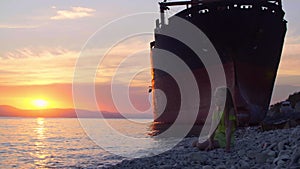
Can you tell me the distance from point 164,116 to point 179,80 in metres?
5.88

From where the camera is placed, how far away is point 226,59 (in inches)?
901

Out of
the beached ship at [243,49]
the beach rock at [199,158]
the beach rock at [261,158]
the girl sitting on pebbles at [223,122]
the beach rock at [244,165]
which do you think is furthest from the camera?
the beached ship at [243,49]

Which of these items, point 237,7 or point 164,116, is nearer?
point 237,7

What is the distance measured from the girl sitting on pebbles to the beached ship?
11.7 meters

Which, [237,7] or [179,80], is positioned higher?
[237,7]

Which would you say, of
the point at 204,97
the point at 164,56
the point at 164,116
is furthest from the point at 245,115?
the point at 164,116

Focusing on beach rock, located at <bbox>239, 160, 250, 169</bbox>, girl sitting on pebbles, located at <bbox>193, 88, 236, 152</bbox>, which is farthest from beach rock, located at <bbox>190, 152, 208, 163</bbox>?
beach rock, located at <bbox>239, 160, 250, 169</bbox>

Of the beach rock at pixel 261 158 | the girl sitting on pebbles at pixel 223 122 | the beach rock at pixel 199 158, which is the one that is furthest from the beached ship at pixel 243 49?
the beach rock at pixel 261 158

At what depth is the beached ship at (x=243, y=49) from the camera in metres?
22.1

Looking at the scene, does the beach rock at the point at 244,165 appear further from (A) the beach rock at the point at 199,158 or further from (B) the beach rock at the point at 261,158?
(A) the beach rock at the point at 199,158

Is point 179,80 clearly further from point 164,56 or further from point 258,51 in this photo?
point 258,51

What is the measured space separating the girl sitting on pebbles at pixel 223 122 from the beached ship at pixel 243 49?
11690 millimetres

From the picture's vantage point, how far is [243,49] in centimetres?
2280

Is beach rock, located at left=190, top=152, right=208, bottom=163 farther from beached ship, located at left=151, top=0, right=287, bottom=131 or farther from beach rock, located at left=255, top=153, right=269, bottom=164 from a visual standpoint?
beached ship, located at left=151, top=0, right=287, bottom=131
